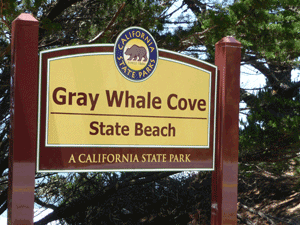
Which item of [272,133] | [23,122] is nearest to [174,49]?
[272,133]

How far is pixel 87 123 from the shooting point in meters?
3.21

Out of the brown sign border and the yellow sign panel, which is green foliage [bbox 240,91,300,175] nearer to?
the brown sign border

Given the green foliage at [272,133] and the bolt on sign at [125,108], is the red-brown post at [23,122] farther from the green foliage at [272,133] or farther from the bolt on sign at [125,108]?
the green foliage at [272,133]

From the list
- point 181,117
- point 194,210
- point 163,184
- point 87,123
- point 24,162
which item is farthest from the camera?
point 163,184

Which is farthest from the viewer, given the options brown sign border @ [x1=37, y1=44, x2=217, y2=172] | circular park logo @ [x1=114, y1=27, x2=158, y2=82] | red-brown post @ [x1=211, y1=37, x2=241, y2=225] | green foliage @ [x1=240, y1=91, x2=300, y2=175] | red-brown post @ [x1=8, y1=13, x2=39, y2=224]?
green foliage @ [x1=240, y1=91, x2=300, y2=175]

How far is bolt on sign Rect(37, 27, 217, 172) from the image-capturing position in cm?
313

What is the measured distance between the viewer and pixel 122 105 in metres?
3.30

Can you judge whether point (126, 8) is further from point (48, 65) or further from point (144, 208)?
point (144, 208)

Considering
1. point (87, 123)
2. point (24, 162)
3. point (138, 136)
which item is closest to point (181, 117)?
point (138, 136)

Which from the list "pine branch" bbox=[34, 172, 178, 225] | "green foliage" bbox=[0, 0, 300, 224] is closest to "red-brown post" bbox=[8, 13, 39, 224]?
"green foliage" bbox=[0, 0, 300, 224]

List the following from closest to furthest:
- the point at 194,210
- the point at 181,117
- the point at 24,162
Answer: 1. the point at 24,162
2. the point at 181,117
3. the point at 194,210

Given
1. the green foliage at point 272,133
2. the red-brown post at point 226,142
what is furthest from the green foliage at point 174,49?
the red-brown post at point 226,142

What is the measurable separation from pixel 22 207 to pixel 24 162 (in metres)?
0.38

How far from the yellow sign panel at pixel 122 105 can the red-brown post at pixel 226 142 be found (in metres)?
0.15
